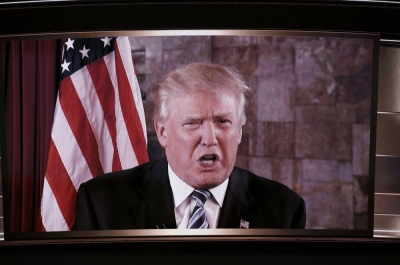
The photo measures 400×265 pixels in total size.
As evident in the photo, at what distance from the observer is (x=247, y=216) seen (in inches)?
126

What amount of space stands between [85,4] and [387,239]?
277cm

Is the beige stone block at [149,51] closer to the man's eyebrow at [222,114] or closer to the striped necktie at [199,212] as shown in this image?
the man's eyebrow at [222,114]

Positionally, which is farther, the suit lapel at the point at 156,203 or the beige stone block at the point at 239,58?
the suit lapel at the point at 156,203

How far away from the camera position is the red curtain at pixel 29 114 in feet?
10.3

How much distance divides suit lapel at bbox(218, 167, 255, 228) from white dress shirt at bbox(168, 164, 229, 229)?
4 centimetres

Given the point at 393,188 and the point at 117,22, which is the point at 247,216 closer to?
the point at 393,188

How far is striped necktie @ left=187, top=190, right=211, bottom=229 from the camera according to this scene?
3.19 m

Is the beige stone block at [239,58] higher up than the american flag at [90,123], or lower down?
higher up

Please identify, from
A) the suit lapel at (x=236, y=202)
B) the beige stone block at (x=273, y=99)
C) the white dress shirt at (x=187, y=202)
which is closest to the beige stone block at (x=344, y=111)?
the beige stone block at (x=273, y=99)

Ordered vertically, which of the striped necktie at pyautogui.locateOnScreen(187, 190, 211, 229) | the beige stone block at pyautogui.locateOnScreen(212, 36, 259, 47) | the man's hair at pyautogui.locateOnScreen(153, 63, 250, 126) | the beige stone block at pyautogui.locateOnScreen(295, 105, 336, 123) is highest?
the beige stone block at pyautogui.locateOnScreen(212, 36, 259, 47)

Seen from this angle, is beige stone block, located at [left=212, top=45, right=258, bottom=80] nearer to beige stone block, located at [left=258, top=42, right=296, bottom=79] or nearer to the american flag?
beige stone block, located at [left=258, top=42, right=296, bottom=79]

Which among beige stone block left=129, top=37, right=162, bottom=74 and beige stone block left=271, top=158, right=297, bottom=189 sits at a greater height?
beige stone block left=129, top=37, right=162, bottom=74

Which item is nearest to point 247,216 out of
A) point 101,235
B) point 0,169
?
point 101,235

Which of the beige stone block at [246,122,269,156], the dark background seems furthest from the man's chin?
the dark background
